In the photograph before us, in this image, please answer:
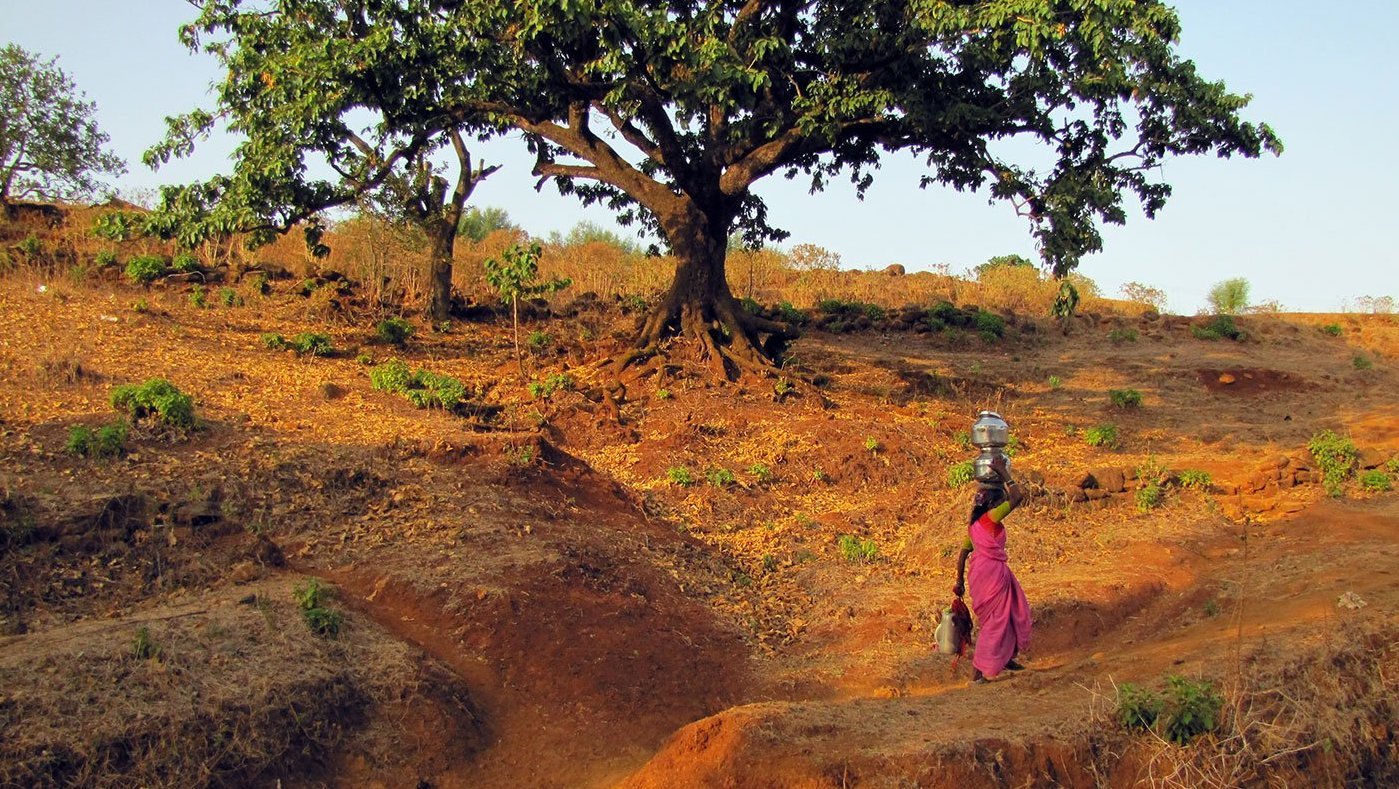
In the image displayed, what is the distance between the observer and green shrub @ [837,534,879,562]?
9.05m

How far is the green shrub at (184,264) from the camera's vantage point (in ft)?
49.9

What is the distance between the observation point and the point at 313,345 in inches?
488

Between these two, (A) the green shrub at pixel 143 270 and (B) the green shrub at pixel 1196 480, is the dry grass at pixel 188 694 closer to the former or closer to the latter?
(B) the green shrub at pixel 1196 480

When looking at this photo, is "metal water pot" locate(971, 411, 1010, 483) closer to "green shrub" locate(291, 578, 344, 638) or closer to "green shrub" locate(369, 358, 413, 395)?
"green shrub" locate(291, 578, 344, 638)

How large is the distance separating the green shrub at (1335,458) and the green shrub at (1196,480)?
97 cm

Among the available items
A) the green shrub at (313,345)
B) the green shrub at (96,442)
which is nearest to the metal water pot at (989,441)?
the green shrub at (96,442)

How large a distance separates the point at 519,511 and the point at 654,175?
732cm

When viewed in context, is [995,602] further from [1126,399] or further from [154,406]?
[1126,399]

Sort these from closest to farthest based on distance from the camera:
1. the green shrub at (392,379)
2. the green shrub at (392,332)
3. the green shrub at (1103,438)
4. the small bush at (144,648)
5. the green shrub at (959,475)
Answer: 1. the small bush at (144,648)
2. the green shrub at (959,475)
3. the green shrub at (392,379)
4. the green shrub at (1103,438)
5. the green shrub at (392,332)

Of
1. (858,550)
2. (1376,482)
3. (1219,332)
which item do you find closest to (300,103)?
(858,550)

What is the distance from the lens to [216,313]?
45.4 feet

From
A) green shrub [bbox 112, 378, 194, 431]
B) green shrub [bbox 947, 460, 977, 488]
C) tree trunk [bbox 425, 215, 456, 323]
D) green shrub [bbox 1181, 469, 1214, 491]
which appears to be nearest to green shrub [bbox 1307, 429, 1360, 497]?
green shrub [bbox 1181, 469, 1214, 491]

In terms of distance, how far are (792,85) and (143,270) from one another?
9088 millimetres

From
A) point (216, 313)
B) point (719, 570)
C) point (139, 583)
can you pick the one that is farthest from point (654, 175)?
point (139, 583)
